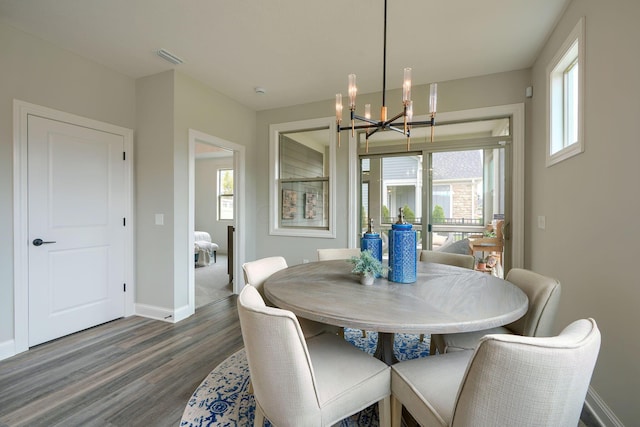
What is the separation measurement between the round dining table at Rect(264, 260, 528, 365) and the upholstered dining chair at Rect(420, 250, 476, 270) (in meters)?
0.54

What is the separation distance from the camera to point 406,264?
167cm

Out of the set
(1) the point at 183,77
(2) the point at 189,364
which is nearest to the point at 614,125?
(2) the point at 189,364

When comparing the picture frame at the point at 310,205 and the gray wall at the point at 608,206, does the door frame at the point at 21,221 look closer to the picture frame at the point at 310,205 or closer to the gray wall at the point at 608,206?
the picture frame at the point at 310,205

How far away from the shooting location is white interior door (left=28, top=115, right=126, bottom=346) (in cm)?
254

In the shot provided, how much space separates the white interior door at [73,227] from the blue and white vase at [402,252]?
121 inches

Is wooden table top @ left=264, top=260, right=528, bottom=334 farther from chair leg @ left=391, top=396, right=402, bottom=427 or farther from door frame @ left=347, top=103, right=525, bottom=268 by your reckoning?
door frame @ left=347, top=103, right=525, bottom=268

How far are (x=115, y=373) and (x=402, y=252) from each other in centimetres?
229

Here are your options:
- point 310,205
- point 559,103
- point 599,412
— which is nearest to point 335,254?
point 310,205

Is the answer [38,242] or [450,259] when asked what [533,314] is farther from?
[38,242]

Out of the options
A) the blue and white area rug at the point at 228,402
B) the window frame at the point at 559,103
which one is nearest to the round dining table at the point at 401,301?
the blue and white area rug at the point at 228,402

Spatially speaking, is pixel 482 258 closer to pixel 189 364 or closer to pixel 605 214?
pixel 605 214

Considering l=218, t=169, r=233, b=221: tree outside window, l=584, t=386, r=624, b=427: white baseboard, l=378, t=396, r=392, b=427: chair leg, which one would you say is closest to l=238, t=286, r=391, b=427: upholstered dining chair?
l=378, t=396, r=392, b=427: chair leg

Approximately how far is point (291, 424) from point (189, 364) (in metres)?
1.53

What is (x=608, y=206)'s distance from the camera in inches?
62.9
